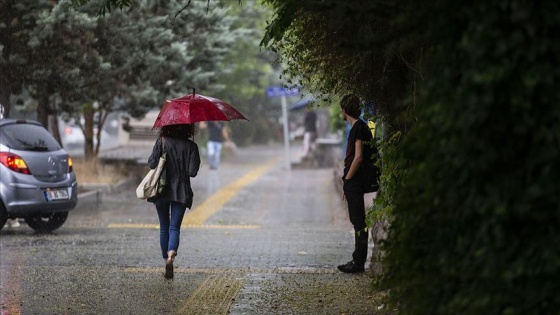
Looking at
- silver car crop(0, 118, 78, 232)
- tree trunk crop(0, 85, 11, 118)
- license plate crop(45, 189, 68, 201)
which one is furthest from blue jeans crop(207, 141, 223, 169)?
license plate crop(45, 189, 68, 201)

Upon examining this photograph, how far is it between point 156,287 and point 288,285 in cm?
114

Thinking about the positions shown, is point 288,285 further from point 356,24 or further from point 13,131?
point 13,131

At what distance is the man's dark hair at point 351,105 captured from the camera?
10406 millimetres

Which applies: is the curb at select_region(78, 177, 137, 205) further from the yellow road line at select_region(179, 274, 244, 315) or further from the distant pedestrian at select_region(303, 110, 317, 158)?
the distant pedestrian at select_region(303, 110, 317, 158)

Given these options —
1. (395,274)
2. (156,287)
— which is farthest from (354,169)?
(395,274)

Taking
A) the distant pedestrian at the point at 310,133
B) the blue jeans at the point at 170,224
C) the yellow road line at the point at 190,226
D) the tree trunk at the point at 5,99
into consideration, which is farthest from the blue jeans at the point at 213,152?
the blue jeans at the point at 170,224

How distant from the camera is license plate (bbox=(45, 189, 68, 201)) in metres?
15.0

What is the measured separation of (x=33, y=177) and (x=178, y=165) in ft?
15.2

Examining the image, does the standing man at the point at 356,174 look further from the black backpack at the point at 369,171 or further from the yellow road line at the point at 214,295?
the yellow road line at the point at 214,295

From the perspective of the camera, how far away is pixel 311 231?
52.5 feet

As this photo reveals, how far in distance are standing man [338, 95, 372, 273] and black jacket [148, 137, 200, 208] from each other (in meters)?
1.44

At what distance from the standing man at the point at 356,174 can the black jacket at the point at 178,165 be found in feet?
4.73

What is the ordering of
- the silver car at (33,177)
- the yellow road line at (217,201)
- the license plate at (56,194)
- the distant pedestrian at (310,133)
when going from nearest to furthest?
1. the silver car at (33,177)
2. the license plate at (56,194)
3. the yellow road line at (217,201)
4. the distant pedestrian at (310,133)

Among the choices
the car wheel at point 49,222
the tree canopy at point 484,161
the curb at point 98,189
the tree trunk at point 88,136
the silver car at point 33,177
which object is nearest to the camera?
the tree canopy at point 484,161
